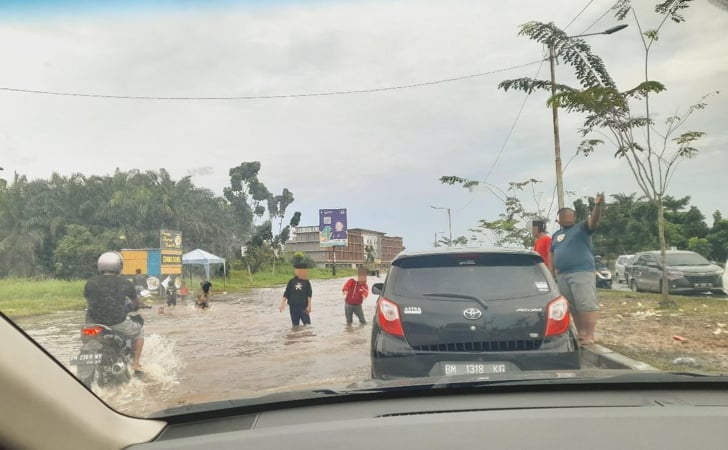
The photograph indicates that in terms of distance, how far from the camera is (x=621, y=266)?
1717cm

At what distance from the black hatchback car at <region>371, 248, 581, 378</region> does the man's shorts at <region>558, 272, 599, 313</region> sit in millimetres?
2801

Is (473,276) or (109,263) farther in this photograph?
(109,263)

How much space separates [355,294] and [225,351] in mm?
2739

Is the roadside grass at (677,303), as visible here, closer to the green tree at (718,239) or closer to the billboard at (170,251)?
the green tree at (718,239)

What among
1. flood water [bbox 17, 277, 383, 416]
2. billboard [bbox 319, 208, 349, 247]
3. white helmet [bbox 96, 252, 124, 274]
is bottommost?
flood water [bbox 17, 277, 383, 416]

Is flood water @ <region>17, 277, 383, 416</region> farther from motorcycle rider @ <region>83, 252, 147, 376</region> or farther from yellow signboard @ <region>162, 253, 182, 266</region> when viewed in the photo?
yellow signboard @ <region>162, 253, 182, 266</region>

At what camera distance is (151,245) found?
26.7 ft

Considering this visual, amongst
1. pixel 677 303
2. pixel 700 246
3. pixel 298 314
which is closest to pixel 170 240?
pixel 298 314

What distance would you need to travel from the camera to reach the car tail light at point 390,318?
166 inches

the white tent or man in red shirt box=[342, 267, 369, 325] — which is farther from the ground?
the white tent

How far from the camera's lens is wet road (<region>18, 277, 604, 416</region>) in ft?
12.6

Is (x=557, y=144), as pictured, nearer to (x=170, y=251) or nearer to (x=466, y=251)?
(x=170, y=251)

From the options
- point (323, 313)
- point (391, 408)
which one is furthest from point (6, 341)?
point (323, 313)

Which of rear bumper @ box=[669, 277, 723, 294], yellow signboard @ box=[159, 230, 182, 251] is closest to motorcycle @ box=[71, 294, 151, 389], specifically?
yellow signboard @ box=[159, 230, 182, 251]
